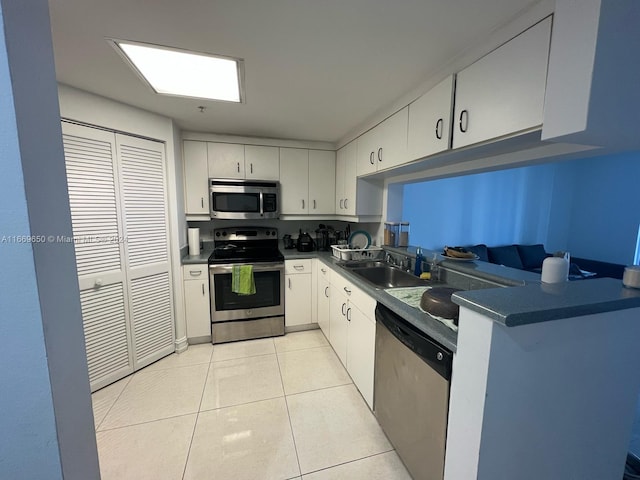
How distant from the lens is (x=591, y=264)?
4238 mm

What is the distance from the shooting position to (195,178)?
9.20ft

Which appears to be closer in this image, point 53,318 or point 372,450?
point 53,318

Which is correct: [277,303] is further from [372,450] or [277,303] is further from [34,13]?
[34,13]

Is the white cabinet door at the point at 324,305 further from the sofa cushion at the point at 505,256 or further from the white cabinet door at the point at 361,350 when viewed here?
the sofa cushion at the point at 505,256

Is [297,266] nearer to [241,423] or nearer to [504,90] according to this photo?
[241,423]

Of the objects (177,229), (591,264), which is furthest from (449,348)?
(591,264)

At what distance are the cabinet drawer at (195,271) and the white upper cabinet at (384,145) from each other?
73.7 inches

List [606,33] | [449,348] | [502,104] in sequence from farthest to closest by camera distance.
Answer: [502,104] < [449,348] < [606,33]

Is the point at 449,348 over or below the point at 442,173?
below

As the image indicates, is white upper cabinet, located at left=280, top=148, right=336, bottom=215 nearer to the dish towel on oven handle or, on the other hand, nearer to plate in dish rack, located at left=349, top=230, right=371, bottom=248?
plate in dish rack, located at left=349, top=230, right=371, bottom=248

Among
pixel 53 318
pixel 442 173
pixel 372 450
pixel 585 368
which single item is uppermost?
pixel 442 173

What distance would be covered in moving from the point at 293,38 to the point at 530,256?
4615mm

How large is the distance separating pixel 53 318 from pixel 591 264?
6.28 m

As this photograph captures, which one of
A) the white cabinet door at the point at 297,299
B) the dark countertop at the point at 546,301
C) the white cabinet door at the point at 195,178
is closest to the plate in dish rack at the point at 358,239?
the white cabinet door at the point at 297,299
